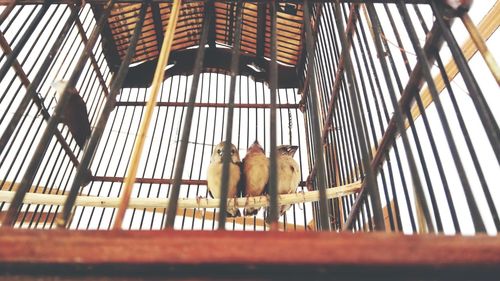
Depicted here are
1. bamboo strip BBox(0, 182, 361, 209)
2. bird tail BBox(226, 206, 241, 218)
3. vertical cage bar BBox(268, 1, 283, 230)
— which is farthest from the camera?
bird tail BBox(226, 206, 241, 218)

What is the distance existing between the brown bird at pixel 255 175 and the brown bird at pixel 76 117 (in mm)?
1306

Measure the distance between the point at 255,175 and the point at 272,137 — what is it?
60.1 inches

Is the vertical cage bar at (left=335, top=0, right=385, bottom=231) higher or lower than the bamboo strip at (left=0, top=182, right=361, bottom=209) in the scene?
lower

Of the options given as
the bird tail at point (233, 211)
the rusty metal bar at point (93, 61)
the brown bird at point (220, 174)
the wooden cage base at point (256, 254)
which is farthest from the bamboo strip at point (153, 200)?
the rusty metal bar at point (93, 61)

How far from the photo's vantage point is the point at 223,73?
4203 millimetres

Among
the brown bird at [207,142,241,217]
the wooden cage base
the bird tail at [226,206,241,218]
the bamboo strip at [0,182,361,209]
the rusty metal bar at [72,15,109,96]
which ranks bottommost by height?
the wooden cage base

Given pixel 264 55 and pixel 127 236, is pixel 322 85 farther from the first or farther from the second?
pixel 127 236

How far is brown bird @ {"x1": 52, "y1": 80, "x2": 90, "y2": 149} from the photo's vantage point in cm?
247

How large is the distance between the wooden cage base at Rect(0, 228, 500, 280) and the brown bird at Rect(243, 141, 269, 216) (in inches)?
69.6

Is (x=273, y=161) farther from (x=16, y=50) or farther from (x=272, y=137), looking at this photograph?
(x=16, y=50)

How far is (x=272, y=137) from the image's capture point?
0.75 meters

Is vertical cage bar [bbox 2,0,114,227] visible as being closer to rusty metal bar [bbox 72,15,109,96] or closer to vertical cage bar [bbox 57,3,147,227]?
vertical cage bar [bbox 57,3,147,227]

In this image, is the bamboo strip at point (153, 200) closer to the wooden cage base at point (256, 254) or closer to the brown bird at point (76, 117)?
the brown bird at point (76, 117)

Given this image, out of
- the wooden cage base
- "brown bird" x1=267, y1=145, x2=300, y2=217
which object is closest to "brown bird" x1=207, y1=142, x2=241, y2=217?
"brown bird" x1=267, y1=145, x2=300, y2=217
